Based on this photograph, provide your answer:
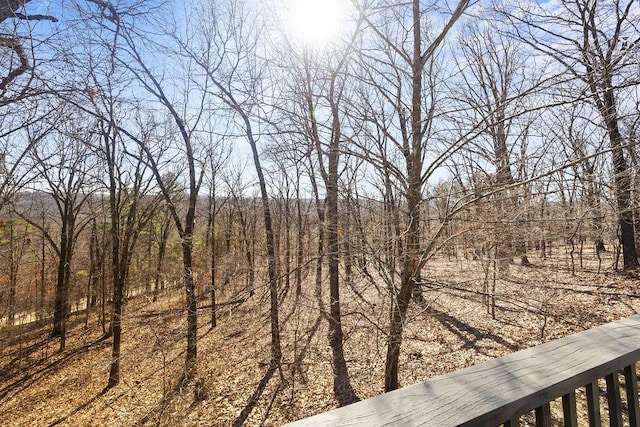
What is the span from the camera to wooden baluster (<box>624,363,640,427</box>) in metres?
1.05

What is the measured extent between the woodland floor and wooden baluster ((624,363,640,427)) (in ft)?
7.37

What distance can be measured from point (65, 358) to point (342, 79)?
13628 millimetres

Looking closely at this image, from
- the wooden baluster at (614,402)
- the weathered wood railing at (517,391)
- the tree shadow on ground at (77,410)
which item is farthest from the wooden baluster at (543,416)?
the tree shadow on ground at (77,410)

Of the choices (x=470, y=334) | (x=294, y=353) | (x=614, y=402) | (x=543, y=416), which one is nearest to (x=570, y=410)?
(x=543, y=416)

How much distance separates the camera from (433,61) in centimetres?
359

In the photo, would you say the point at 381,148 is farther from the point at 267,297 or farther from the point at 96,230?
the point at 96,230

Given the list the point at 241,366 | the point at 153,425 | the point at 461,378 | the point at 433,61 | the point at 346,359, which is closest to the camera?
the point at 461,378

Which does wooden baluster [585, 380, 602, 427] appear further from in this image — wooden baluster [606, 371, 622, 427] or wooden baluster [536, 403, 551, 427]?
wooden baluster [536, 403, 551, 427]

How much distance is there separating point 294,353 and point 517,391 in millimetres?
6825

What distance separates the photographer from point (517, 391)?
31.8 inches

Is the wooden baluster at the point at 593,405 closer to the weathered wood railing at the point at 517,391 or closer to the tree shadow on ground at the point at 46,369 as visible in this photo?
the weathered wood railing at the point at 517,391

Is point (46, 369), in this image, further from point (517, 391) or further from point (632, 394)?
point (632, 394)

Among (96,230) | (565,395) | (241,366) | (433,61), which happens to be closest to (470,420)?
(565,395)

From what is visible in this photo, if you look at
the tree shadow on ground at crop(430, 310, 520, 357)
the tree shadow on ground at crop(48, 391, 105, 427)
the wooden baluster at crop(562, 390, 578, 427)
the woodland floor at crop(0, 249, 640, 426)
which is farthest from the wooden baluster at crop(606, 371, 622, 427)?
the tree shadow on ground at crop(48, 391, 105, 427)
